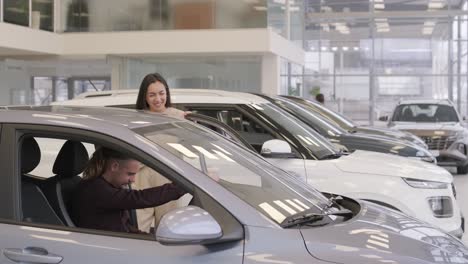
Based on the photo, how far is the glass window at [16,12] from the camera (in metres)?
16.4

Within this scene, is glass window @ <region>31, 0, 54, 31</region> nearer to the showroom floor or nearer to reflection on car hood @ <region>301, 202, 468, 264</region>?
the showroom floor

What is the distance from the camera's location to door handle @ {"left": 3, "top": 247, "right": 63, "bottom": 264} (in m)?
2.86

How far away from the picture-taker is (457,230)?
6086 millimetres

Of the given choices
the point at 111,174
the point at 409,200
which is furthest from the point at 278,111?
the point at 111,174

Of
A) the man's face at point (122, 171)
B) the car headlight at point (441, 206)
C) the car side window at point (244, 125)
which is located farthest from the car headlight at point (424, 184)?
the man's face at point (122, 171)

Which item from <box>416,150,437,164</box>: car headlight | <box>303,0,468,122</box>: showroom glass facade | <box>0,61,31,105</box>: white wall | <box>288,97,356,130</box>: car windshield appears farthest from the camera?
<box>303,0,468,122</box>: showroom glass facade

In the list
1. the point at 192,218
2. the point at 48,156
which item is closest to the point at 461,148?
the point at 48,156

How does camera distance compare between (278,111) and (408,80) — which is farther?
(408,80)

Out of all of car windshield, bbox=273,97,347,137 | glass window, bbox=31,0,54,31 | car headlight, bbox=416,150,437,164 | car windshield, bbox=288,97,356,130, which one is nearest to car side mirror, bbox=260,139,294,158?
car windshield, bbox=273,97,347,137

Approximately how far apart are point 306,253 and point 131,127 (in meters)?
0.98

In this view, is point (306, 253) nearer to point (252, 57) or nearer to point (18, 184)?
point (18, 184)

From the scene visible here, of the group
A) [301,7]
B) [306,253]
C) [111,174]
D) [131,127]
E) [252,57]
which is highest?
[301,7]

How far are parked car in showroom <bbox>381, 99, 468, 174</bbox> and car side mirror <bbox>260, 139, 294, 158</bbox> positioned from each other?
858 centimetres

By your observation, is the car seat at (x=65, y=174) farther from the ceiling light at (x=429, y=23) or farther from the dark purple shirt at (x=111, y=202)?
the ceiling light at (x=429, y=23)
